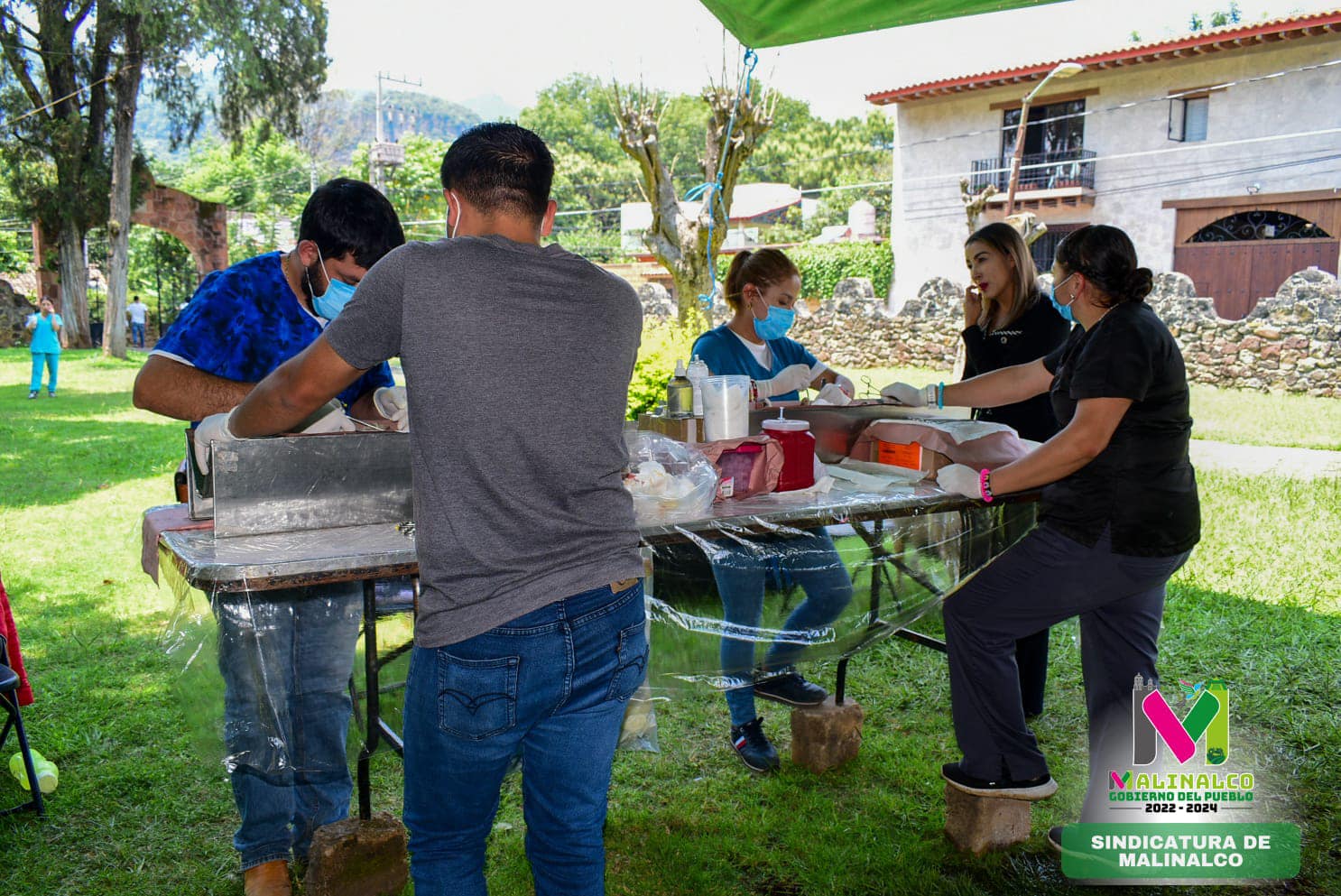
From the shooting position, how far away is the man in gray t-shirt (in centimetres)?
142

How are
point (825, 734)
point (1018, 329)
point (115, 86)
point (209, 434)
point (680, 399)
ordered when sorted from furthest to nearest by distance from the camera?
point (115, 86) → point (1018, 329) → point (825, 734) → point (680, 399) → point (209, 434)

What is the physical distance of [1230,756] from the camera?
3.12 metres

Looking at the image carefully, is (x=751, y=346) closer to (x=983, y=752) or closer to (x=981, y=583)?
(x=981, y=583)

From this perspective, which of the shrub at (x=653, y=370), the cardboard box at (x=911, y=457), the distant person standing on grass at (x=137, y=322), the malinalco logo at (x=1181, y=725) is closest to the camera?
the malinalco logo at (x=1181, y=725)

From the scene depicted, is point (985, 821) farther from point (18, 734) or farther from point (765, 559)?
point (18, 734)

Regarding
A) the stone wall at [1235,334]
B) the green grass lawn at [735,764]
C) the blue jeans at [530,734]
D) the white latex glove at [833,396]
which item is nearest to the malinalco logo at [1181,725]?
the green grass lawn at [735,764]

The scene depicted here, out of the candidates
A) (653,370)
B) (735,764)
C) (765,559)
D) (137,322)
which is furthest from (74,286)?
(765,559)

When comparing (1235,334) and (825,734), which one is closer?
(825,734)

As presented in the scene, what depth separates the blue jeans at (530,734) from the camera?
58.0 inches

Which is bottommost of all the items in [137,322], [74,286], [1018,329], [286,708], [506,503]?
[286,708]

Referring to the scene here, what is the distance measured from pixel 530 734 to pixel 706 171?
868 centimetres

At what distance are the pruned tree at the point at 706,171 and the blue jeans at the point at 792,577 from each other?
6194 millimetres

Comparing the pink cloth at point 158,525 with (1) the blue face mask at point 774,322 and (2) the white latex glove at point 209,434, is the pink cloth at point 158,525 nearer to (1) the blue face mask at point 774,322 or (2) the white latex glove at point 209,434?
(2) the white latex glove at point 209,434

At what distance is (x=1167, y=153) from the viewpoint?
727 inches
